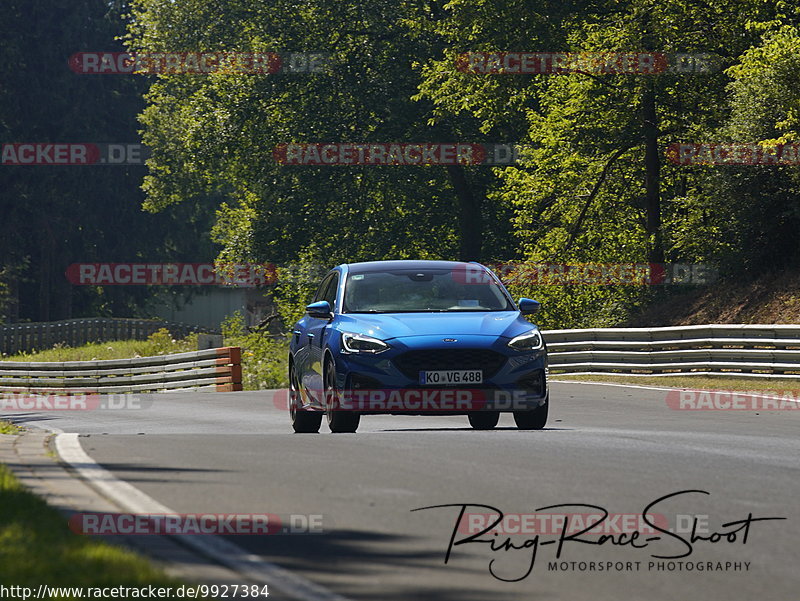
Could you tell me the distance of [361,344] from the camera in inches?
554

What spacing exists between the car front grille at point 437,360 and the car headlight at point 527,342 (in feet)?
1.24

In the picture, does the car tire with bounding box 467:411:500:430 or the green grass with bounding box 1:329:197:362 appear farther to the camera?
the green grass with bounding box 1:329:197:362

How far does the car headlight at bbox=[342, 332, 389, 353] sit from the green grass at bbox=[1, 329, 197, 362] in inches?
1298

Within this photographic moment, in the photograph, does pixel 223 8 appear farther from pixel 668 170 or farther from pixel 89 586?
pixel 89 586

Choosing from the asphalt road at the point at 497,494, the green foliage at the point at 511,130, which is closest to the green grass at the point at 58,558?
the asphalt road at the point at 497,494

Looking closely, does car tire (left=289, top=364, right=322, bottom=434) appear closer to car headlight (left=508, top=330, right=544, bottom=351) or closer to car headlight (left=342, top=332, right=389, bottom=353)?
car headlight (left=342, top=332, right=389, bottom=353)

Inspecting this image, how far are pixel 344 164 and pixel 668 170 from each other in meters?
12.3

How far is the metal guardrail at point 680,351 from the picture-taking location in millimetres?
26234

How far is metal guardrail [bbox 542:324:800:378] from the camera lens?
26234mm

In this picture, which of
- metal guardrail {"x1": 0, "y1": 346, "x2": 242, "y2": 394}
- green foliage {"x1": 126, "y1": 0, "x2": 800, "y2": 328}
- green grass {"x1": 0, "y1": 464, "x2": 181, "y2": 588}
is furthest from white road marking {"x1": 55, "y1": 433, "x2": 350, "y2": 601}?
green foliage {"x1": 126, "y1": 0, "x2": 800, "y2": 328}

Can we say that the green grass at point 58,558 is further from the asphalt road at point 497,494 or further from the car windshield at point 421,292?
the car windshield at point 421,292

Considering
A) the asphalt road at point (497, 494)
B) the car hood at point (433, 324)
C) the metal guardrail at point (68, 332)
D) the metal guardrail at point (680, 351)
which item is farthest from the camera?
the metal guardrail at point (68, 332)

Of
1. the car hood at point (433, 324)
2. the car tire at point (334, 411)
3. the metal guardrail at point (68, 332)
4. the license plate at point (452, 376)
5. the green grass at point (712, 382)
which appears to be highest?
the car hood at point (433, 324)

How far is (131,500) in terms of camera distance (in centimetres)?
905
